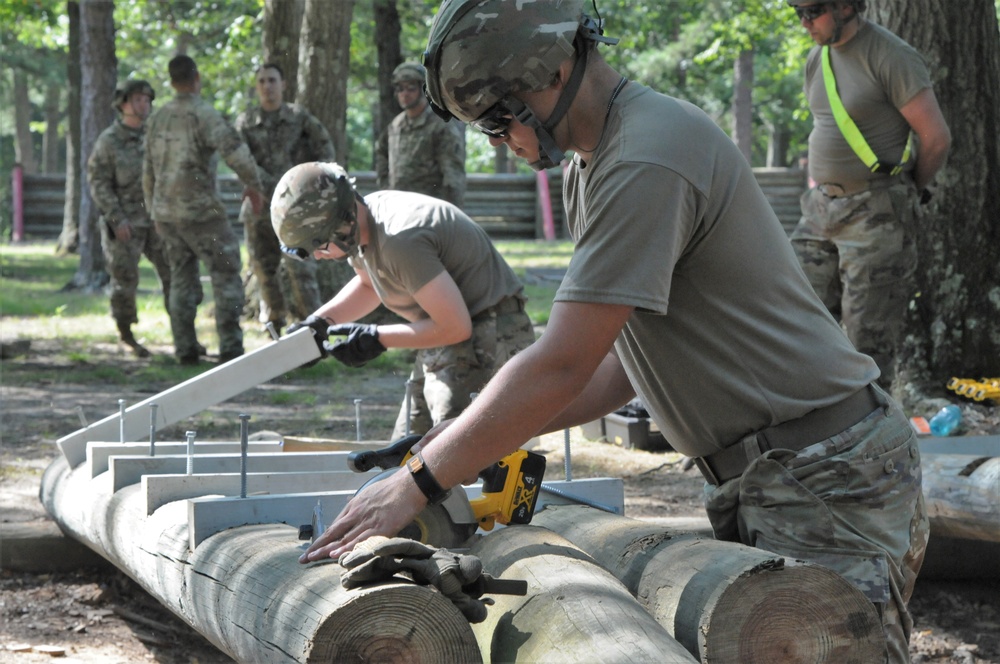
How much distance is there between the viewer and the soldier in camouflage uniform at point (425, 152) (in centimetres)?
1103

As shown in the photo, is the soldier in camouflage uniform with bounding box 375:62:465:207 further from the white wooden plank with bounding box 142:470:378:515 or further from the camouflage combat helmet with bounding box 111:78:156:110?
the white wooden plank with bounding box 142:470:378:515

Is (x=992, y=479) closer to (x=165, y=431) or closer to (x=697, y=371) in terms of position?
(x=697, y=371)

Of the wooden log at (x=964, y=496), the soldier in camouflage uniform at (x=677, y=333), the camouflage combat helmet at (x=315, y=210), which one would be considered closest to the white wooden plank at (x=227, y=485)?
the camouflage combat helmet at (x=315, y=210)

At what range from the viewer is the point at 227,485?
13.4ft

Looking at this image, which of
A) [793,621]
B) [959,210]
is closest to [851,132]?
[959,210]

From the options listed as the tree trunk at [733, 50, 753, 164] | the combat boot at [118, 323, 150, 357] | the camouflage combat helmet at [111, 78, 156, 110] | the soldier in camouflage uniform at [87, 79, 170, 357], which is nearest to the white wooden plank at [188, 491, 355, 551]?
the soldier in camouflage uniform at [87, 79, 170, 357]

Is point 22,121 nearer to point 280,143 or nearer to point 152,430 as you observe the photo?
point 280,143

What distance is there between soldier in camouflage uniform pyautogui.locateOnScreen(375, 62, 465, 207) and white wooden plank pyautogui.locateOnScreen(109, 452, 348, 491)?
21.6 ft

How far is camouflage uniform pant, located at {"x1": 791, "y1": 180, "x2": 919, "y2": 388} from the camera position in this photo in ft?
21.0

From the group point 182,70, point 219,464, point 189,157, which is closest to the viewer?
point 219,464

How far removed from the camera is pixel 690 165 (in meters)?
2.48

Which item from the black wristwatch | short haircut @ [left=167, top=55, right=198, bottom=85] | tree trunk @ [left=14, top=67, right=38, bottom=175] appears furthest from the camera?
tree trunk @ [left=14, top=67, right=38, bottom=175]

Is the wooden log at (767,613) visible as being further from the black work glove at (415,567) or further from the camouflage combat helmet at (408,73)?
the camouflage combat helmet at (408,73)

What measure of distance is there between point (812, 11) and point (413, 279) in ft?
9.10
